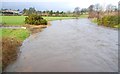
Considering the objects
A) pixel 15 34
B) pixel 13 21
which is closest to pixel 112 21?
pixel 13 21

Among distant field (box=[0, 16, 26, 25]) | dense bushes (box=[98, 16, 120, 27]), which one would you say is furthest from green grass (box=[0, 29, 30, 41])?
dense bushes (box=[98, 16, 120, 27])

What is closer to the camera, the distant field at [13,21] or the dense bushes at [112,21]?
the dense bushes at [112,21]

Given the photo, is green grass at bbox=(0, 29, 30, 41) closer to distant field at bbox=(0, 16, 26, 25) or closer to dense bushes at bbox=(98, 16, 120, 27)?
distant field at bbox=(0, 16, 26, 25)

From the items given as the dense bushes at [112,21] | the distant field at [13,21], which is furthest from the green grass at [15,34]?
the dense bushes at [112,21]

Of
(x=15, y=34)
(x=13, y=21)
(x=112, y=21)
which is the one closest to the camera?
(x=15, y=34)

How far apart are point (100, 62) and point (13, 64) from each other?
6.17m

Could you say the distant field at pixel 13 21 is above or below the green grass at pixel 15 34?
above

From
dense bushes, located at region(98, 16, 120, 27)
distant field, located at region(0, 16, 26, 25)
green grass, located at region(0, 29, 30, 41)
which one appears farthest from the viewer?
distant field, located at region(0, 16, 26, 25)

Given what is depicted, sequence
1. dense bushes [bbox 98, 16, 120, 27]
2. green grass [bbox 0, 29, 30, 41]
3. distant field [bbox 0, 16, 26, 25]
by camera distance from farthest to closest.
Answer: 1. distant field [bbox 0, 16, 26, 25]
2. dense bushes [bbox 98, 16, 120, 27]
3. green grass [bbox 0, 29, 30, 41]

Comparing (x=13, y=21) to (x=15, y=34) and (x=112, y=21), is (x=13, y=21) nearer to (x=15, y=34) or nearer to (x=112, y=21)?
(x=112, y=21)

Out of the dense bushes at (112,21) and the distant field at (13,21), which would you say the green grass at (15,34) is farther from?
the dense bushes at (112,21)

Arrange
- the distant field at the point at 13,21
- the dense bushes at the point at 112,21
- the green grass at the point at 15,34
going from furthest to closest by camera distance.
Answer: the distant field at the point at 13,21, the dense bushes at the point at 112,21, the green grass at the point at 15,34

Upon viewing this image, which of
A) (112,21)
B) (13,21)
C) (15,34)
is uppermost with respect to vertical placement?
(13,21)

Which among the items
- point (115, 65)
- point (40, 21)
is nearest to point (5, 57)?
point (115, 65)
